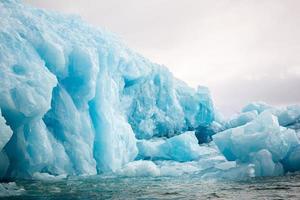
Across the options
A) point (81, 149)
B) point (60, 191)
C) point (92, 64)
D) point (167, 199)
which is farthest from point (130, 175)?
point (167, 199)

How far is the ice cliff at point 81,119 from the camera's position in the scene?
13672 millimetres

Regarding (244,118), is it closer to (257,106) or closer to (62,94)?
(257,106)

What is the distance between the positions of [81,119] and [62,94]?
140cm

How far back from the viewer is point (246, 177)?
14.7 meters

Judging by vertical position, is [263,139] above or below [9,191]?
above

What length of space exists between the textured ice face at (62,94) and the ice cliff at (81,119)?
36mm

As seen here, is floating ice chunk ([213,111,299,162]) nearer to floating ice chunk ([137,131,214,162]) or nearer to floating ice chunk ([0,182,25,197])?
floating ice chunk ([137,131,214,162])

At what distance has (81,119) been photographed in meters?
17.6

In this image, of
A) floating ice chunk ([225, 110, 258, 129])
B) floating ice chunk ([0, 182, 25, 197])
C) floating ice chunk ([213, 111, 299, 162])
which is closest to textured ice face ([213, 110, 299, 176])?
floating ice chunk ([213, 111, 299, 162])

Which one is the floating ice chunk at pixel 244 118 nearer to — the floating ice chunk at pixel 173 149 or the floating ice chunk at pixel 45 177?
the floating ice chunk at pixel 173 149

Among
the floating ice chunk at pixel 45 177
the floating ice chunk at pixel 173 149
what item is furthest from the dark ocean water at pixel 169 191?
the floating ice chunk at pixel 173 149

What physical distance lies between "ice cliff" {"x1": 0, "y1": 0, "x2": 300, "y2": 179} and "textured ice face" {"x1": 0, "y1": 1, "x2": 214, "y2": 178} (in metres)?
0.04

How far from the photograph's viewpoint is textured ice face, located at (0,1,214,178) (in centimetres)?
1346

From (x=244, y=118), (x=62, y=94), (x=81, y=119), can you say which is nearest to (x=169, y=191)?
(x=81, y=119)
